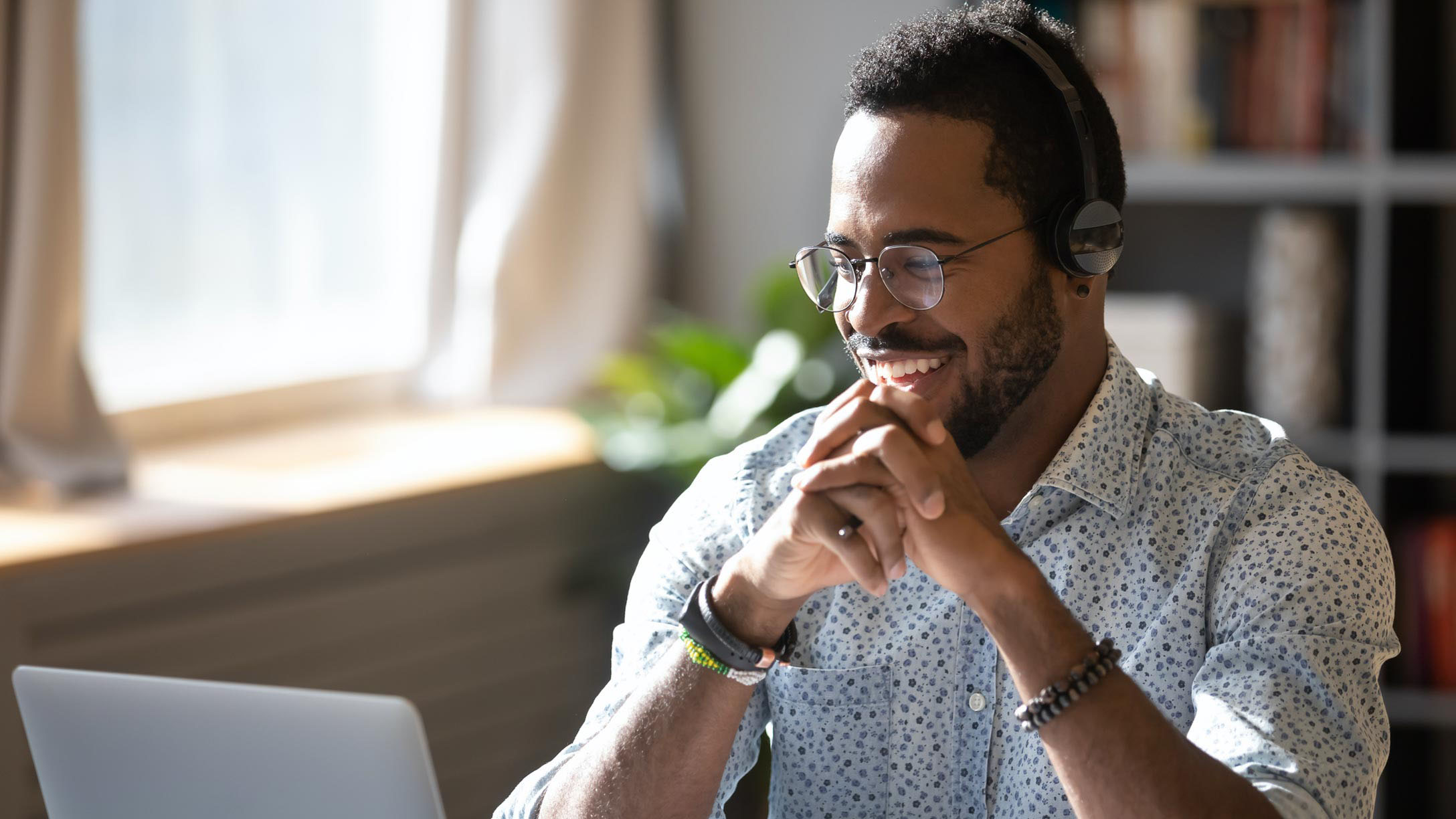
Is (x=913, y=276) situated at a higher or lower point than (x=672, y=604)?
higher

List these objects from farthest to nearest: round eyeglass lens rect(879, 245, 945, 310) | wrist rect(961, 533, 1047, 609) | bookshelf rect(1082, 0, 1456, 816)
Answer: bookshelf rect(1082, 0, 1456, 816), round eyeglass lens rect(879, 245, 945, 310), wrist rect(961, 533, 1047, 609)

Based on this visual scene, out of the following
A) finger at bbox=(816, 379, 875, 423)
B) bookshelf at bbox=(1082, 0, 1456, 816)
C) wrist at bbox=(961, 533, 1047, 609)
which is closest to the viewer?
wrist at bbox=(961, 533, 1047, 609)

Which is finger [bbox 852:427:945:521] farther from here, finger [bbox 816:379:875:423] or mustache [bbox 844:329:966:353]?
mustache [bbox 844:329:966:353]

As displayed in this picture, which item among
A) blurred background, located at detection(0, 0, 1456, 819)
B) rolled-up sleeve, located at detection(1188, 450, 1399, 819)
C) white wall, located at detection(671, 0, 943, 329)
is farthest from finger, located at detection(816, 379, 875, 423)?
white wall, located at detection(671, 0, 943, 329)

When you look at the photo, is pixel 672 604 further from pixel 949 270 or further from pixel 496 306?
pixel 496 306

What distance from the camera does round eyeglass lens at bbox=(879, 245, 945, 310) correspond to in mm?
1291

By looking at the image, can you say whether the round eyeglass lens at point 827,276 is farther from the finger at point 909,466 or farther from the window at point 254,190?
the window at point 254,190

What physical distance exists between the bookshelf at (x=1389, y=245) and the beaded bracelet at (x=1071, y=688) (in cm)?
167

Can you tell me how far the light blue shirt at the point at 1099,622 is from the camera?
115 centimetres

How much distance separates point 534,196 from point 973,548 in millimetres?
1990

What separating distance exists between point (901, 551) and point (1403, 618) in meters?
1.79

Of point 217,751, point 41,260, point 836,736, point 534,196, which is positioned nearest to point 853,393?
point 836,736

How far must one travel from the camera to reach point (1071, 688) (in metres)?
1.05

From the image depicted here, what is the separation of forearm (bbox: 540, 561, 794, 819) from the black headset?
0.41 meters
